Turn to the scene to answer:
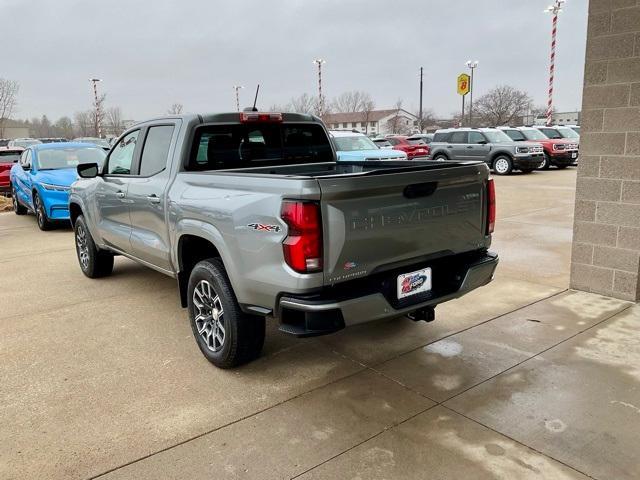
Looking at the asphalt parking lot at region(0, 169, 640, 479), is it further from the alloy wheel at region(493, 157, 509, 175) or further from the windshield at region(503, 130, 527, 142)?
the windshield at region(503, 130, 527, 142)

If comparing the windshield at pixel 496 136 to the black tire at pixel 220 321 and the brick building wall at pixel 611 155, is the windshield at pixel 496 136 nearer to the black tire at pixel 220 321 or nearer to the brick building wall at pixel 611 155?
the brick building wall at pixel 611 155

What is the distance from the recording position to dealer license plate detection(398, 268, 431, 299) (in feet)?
11.0

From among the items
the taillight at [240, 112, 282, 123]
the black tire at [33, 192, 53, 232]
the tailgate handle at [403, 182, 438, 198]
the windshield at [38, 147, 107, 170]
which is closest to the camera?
the tailgate handle at [403, 182, 438, 198]

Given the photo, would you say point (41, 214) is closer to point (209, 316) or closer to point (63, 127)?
point (209, 316)

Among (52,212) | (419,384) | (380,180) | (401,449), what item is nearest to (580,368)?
(419,384)

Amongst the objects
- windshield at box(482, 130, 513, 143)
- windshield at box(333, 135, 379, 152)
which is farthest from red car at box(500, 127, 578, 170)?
windshield at box(333, 135, 379, 152)

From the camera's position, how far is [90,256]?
20.8ft

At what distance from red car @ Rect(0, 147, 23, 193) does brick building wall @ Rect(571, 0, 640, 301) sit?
51.0ft

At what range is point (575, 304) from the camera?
201 inches

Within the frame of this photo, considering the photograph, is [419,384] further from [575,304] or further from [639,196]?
[639,196]

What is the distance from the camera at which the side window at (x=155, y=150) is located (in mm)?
4527

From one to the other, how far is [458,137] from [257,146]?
17.2m

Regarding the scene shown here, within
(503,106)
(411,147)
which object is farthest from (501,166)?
(503,106)

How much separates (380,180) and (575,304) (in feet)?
10.0
